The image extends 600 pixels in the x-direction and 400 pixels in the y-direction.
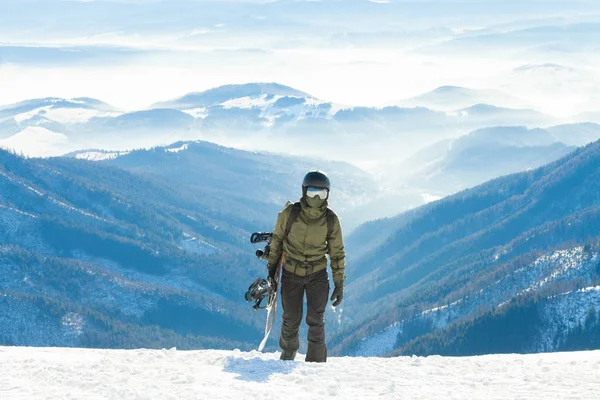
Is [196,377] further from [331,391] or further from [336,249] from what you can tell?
[336,249]

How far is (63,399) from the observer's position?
61.6ft

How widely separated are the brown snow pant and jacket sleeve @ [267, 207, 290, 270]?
0.55 metres

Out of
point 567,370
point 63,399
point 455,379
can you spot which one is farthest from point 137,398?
Answer: point 567,370

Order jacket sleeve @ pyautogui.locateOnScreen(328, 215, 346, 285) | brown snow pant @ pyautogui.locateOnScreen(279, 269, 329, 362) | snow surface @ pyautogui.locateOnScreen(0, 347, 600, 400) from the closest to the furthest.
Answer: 1. snow surface @ pyautogui.locateOnScreen(0, 347, 600, 400)
2. jacket sleeve @ pyautogui.locateOnScreen(328, 215, 346, 285)
3. brown snow pant @ pyautogui.locateOnScreen(279, 269, 329, 362)

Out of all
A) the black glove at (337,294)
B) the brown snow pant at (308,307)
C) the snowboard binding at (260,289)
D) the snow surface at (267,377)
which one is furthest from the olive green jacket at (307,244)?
the snow surface at (267,377)

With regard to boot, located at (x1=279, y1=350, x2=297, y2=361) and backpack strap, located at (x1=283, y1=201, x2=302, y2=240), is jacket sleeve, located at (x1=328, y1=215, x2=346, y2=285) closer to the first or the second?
backpack strap, located at (x1=283, y1=201, x2=302, y2=240)

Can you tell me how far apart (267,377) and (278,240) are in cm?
451

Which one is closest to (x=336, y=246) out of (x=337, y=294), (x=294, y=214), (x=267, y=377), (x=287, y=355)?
(x=337, y=294)

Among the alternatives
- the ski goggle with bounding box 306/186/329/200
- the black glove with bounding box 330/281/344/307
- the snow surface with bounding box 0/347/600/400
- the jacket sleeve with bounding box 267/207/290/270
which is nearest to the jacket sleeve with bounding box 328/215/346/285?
the black glove with bounding box 330/281/344/307

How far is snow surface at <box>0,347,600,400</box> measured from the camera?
788 inches

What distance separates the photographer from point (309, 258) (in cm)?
2464

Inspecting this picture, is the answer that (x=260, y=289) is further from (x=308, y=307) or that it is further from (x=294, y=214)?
(x=294, y=214)

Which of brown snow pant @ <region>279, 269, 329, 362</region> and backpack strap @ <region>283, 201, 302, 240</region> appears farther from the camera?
brown snow pant @ <region>279, 269, 329, 362</region>

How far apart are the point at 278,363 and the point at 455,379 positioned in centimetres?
508
